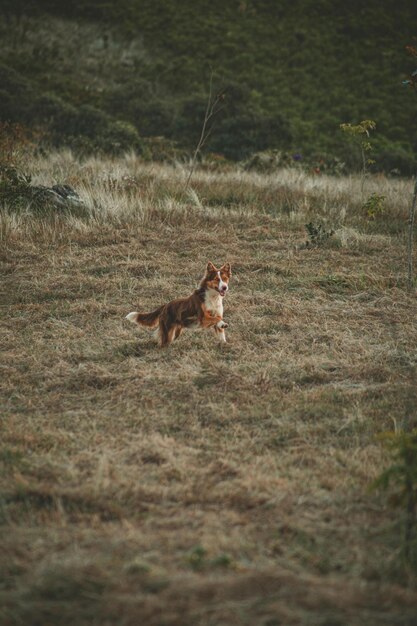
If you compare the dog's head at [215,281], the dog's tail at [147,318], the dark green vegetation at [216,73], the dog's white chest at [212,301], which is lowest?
the dog's tail at [147,318]

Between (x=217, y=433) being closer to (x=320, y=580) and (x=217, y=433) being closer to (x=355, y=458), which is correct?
(x=355, y=458)

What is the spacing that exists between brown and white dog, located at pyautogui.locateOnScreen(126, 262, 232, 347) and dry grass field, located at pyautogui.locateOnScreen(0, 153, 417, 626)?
22 cm

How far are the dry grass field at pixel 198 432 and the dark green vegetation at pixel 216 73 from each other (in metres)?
8.26

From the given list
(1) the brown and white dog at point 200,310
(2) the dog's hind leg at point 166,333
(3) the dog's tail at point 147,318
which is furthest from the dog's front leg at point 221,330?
(3) the dog's tail at point 147,318

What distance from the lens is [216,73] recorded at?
24.5 meters

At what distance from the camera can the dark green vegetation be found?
17547 mm

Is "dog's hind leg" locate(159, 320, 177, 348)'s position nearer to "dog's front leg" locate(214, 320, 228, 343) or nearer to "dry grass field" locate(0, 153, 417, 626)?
"dry grass field" locate(0, 153, 417, 626)

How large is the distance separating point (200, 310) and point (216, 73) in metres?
22.0

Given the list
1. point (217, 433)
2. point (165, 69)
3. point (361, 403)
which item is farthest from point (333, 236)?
point (165, 69)

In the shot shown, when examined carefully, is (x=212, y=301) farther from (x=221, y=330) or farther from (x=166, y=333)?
(x=166, y=333)

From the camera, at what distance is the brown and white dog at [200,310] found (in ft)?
17.7

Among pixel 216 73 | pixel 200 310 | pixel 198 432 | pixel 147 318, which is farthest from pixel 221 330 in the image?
pixel 216 73

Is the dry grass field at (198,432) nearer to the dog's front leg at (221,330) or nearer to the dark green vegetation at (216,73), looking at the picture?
the dog's front leg at (221,330)

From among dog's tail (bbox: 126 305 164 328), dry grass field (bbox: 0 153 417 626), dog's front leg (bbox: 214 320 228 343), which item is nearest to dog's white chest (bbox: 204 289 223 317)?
dog's front leg (bbox: 214 320 228 343)
